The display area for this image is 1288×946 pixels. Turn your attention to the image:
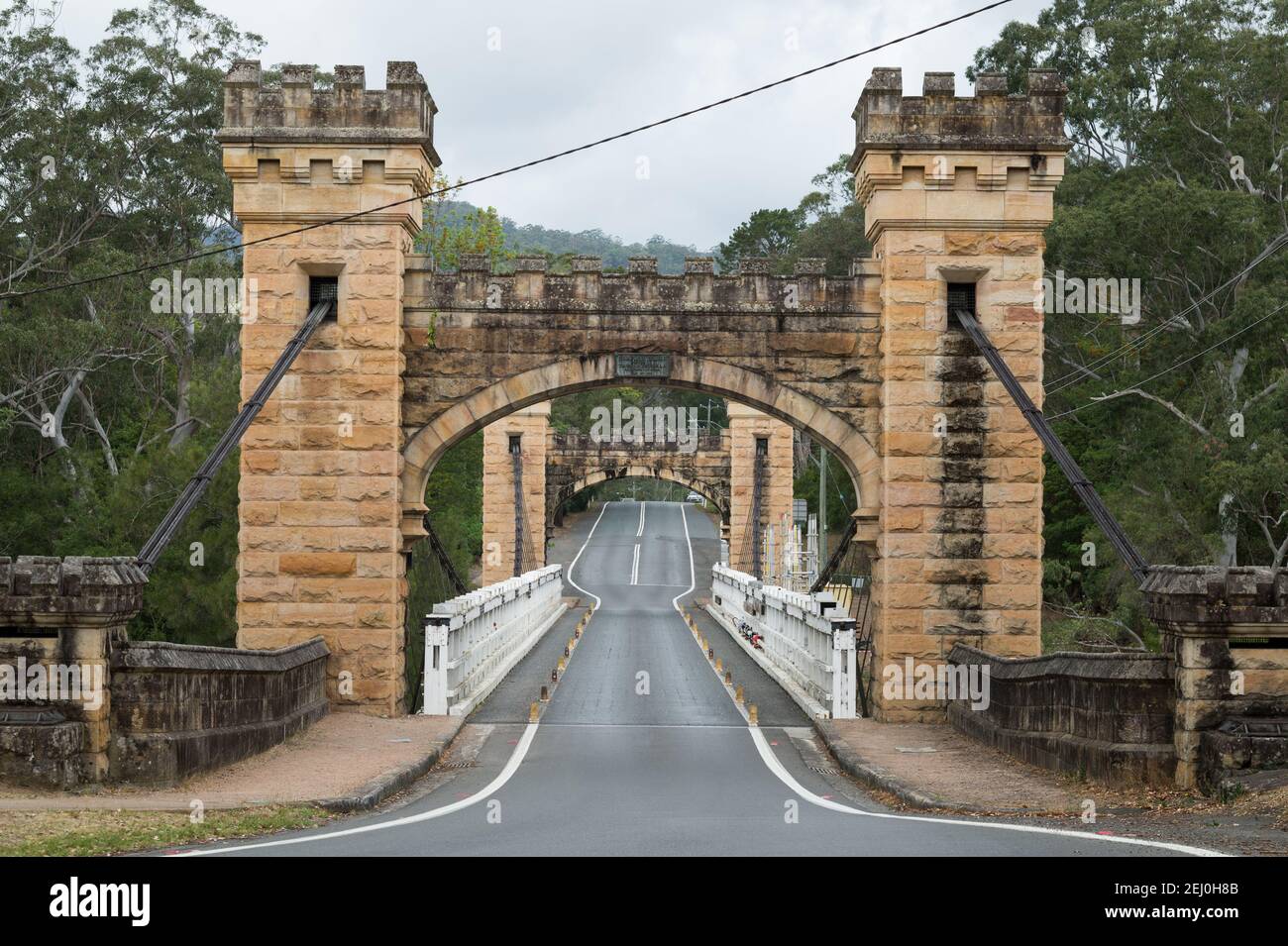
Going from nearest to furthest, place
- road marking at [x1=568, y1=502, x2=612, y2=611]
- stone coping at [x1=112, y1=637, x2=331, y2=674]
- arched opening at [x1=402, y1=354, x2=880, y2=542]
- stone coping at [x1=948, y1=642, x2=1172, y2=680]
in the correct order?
stone coping at [x1=112, y1=637, x2=331, y2=674]
stone coping at [x1=948, y1=642, x2=1172, y2=680]
arched opening at [x1=402, y1=354, x2=880, y2=542]
road marking at [x1=568, y1=502, x2=612, y2=611]

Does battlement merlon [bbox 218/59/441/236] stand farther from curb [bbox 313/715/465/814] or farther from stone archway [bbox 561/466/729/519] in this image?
stone archway [bbox 561/466/729/519]

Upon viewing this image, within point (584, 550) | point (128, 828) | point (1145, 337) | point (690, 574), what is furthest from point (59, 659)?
point (584, 550)

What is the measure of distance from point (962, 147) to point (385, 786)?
10.1m

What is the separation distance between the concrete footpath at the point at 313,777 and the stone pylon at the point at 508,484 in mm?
31761

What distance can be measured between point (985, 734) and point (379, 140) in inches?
378

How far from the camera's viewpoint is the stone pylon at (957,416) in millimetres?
17438

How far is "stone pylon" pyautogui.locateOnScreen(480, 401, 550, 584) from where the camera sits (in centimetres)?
4941

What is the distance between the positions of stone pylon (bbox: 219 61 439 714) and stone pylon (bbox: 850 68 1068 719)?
5856 mm

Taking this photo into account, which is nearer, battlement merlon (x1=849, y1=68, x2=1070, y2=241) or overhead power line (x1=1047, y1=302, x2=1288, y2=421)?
battlement merlon (x1=849, y1=68, x2=1070, y2=241)

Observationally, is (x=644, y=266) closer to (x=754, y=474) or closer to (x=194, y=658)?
(x=194, y=658)

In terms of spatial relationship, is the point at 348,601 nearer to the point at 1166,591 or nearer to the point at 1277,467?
the point at 1166,591

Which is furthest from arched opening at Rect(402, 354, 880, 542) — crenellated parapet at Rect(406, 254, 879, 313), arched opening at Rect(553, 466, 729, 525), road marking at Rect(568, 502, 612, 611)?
arched opening at Rect(553, 466, 729, 525)

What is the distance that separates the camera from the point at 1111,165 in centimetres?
4122

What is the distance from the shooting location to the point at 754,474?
5256 cm
